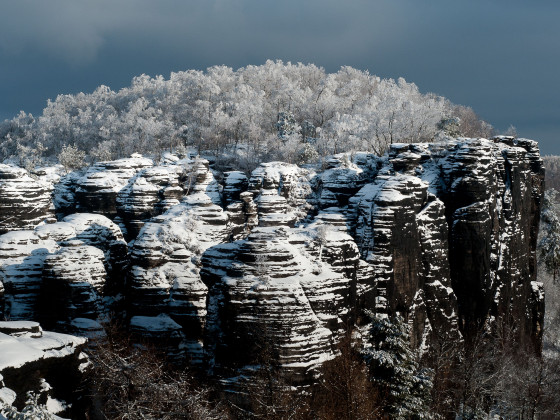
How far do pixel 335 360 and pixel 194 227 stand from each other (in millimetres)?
12494

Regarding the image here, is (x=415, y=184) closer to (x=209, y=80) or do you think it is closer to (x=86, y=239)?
(x=86, y=239)

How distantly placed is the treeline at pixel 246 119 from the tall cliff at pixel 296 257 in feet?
65.1

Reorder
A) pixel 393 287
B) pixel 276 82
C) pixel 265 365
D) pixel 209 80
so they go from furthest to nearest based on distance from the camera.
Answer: pixel 276 82
pixel 209 80
pixel 393 287
pixel 265 365

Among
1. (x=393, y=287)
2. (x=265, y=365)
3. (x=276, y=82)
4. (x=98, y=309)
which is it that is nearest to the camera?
(x=265, y=365)

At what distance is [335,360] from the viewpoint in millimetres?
20531

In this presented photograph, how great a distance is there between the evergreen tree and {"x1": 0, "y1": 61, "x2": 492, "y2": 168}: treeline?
122 ft

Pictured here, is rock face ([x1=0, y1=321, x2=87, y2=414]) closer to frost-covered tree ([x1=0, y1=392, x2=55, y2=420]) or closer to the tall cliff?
frost-covered tree ([x1=0, y1=392, x2=55, y2=420])

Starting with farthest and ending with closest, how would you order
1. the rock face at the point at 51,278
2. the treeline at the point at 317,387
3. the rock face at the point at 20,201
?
the rock face at the point at 20,201 < the rock face at the point at 51,278 < the treeline at the point at 317,387

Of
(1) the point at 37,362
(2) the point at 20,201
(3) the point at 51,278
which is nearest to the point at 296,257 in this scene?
(1) the point at 37,362

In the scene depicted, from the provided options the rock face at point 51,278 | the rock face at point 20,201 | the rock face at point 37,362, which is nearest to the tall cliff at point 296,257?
the rock face at point 51,278

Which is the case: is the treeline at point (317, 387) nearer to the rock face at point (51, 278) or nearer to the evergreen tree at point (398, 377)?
the evergreen tree at point (398, 377)

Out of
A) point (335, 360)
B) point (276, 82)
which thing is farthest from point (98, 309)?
point (276, 82)

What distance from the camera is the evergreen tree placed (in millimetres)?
19562

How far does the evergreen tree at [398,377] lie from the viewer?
19562mm
